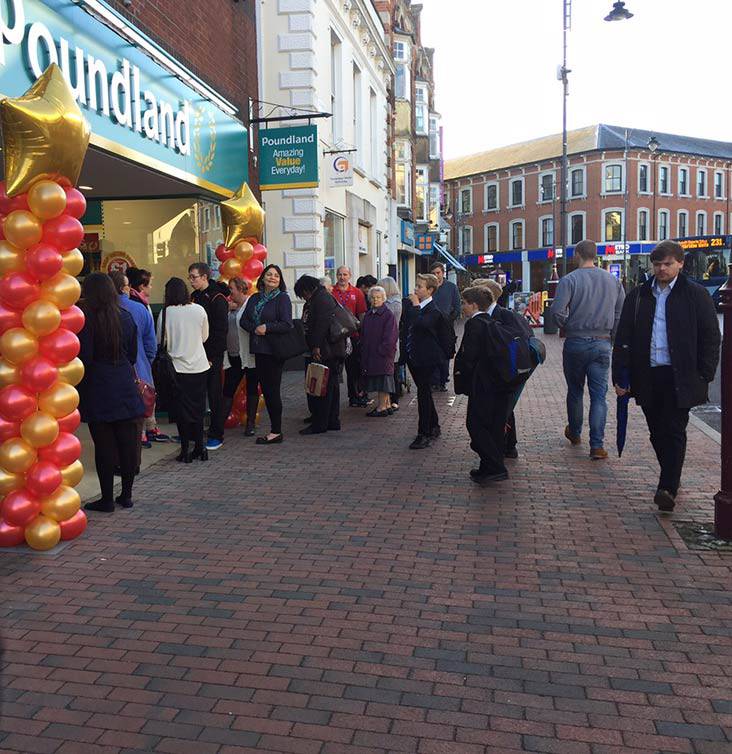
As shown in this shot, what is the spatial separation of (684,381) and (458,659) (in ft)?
9.29

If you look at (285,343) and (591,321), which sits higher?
(591,321)

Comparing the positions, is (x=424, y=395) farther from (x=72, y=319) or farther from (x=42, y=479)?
(x=42, y=479)

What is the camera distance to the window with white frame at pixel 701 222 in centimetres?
5947

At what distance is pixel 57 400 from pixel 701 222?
63088 mm

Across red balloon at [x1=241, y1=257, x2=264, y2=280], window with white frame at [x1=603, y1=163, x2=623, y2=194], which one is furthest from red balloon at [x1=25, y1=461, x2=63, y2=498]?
window with white frame at [x1=603, y1=163, x2=623, y2=194]

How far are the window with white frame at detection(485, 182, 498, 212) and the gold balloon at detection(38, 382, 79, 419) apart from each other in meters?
62.4

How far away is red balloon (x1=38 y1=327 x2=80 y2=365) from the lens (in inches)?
190

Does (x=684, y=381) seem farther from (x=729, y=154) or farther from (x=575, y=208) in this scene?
(x=729, y=154)

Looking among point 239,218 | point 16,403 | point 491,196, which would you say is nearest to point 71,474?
point 16,403

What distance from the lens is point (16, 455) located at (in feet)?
15.6

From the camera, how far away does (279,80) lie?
14.1 metres

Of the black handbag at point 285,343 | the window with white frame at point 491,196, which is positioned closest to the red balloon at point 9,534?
the black handbag at point 285,343

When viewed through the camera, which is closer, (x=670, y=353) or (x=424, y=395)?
(x=670, y=353)

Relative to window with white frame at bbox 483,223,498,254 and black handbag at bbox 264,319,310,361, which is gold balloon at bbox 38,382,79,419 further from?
window with white frame at bbox 483,223,498,254
